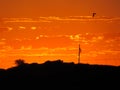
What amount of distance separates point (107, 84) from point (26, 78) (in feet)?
55.5

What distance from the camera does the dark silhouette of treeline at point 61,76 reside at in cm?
10194

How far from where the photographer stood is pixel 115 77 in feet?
341

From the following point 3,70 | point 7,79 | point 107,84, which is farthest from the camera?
point 3,70

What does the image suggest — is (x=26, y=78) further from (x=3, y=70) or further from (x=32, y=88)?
(x=3, y=70)

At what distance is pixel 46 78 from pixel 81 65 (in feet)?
28.6

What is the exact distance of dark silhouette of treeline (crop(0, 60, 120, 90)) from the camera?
334ft

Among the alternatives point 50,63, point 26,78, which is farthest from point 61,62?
point 26,78

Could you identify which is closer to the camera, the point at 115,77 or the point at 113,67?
the point at 115,77

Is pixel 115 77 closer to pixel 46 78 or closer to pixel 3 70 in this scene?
pixel 46 78

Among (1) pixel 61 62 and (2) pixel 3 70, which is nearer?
(1) pixel 61 62

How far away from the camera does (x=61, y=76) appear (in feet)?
347

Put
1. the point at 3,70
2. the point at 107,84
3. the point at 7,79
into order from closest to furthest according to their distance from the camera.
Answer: the point at 107,84 < the point at 7,79 < the point at 3,70

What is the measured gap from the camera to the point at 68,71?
107m

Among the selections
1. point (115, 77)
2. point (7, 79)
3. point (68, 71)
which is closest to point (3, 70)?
point (7, 79)
